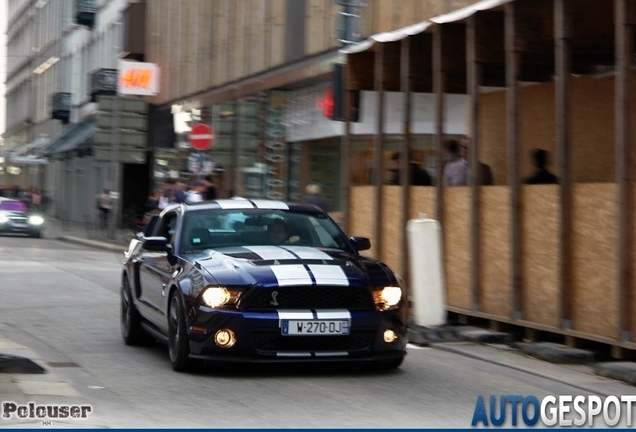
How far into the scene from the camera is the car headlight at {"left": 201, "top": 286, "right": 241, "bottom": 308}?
387 inches

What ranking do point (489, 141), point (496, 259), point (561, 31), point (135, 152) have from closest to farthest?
point (561, 31) < point (496, 259) < point (489, 141) < point (135, 152)

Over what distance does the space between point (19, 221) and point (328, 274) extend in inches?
1419

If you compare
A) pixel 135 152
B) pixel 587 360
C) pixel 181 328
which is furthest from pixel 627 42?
pixel 135 152

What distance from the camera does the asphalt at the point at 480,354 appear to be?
998cm

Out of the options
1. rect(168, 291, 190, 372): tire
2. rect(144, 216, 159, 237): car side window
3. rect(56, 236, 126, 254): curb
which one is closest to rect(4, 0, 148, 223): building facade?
rect(56, 236, 126, 254): curb

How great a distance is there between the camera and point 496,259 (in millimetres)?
13367

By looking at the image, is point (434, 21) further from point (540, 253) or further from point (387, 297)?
point (387, 297)

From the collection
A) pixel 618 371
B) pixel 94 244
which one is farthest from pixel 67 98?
pixel 618 371

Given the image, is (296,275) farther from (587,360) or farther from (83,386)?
(587,360)

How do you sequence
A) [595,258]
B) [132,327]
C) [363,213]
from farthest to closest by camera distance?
[363,213]
[132,327]
[595,258]

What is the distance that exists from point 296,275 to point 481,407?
2.04m

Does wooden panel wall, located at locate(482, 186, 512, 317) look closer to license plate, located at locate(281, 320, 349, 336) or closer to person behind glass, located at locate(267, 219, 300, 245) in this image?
person behind glass, located at locate(267, 219, 300, 245)

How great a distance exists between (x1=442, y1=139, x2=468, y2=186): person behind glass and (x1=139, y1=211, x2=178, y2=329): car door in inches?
142

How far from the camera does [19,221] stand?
4459cm
